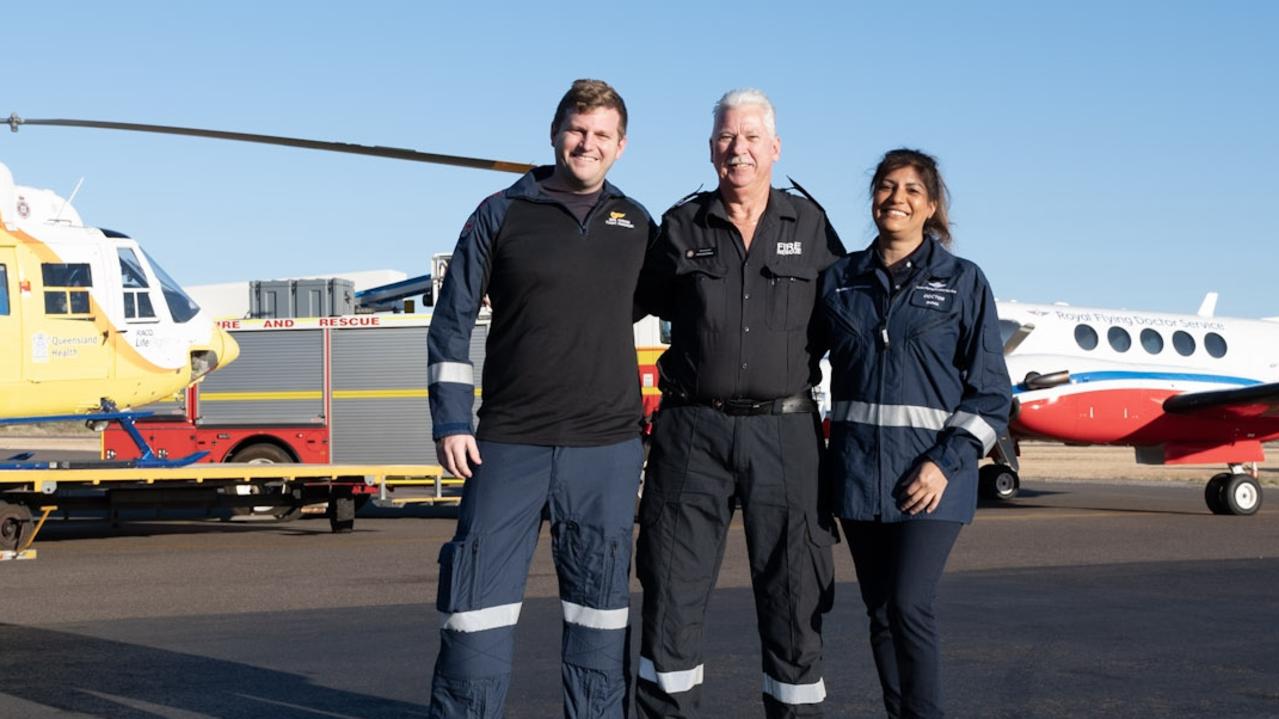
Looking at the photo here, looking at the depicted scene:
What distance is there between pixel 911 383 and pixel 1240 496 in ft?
52.8

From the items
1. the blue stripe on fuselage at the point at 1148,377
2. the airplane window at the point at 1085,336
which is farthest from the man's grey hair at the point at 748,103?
the airplane window at the point at 1085,336

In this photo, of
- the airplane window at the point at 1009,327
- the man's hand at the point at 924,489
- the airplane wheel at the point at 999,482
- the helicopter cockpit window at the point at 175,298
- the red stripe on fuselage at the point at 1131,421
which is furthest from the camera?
the airplane wheel at the point at 999,482

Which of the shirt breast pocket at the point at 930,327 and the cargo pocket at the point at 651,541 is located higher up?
the shirt breast pocket at the point at 930,327

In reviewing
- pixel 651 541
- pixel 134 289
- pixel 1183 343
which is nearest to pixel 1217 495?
pixel 1183 343

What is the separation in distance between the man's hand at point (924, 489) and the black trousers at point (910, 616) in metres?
0.08

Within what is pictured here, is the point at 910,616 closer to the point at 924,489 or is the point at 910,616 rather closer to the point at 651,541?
the point at 924,489

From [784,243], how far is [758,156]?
31cm

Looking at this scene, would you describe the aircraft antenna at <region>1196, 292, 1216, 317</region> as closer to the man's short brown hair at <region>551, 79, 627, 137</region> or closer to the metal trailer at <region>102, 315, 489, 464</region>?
the metal trailer at <region>102, 315, 489, 464</region>

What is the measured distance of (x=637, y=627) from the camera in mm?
8742

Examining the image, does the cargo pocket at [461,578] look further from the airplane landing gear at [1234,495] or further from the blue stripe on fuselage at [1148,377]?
the airplane landing gear at [1234,495]

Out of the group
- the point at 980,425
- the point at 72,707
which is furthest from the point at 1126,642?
the point at 72,707

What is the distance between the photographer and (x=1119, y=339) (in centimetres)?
2112

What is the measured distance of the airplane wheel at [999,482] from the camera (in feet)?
72.4

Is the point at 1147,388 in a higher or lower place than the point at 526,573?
lower
